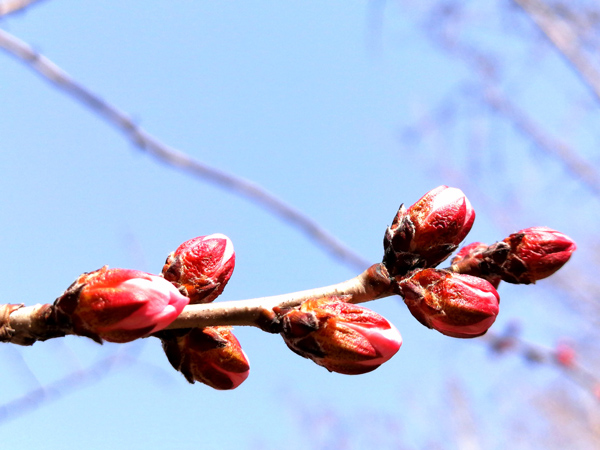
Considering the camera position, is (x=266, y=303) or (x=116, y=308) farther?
(x=266, y=303)

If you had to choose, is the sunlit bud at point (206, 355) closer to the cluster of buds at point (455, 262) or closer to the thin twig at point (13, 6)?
the cluster of buds at point (455, 262)

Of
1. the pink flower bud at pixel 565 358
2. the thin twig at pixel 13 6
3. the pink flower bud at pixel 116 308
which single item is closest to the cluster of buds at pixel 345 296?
the pink flower bud at pixel 116 308

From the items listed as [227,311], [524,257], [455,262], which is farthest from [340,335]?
[524,257]

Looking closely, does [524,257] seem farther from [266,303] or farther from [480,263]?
[266,303]

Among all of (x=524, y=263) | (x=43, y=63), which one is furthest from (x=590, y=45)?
(x=43, y=63)

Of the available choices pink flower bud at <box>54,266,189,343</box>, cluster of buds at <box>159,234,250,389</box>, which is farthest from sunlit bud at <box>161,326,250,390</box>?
pink flower bud at <box>54,266,189,343</box>

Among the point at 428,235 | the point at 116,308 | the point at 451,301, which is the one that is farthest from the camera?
the point at 428,235

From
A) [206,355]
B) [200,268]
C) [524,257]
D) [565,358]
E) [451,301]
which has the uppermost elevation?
[524,257]

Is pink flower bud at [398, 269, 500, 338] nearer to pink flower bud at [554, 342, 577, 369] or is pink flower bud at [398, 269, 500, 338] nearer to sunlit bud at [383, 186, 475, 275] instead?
sunlit bud at [383, 186, 475, 275]
